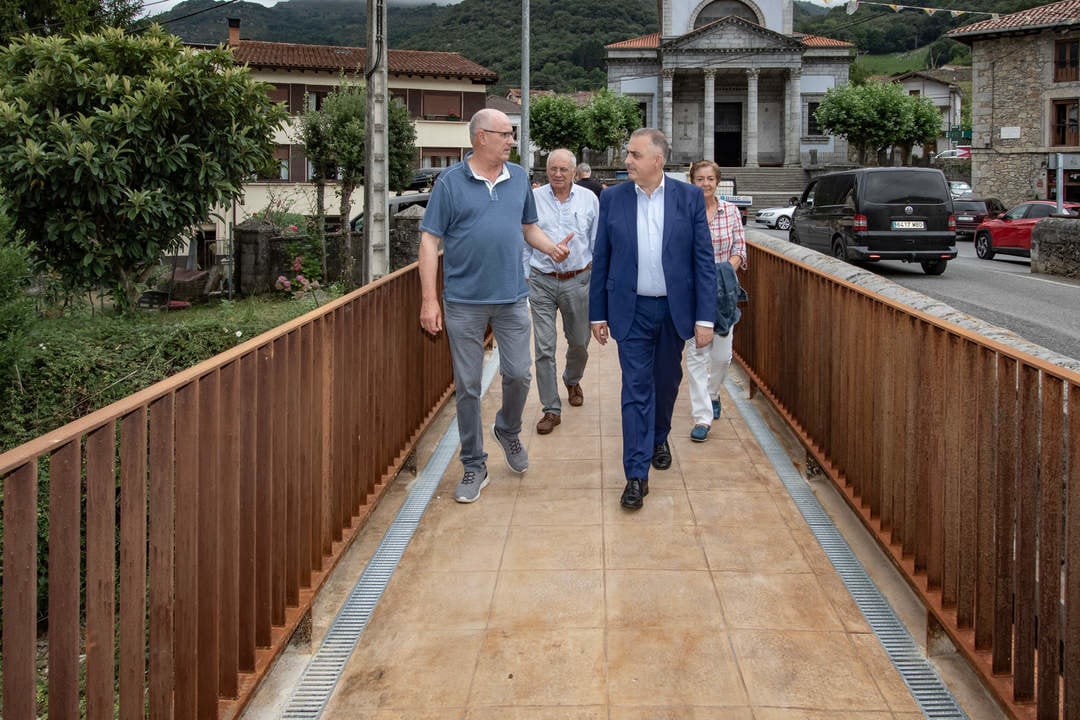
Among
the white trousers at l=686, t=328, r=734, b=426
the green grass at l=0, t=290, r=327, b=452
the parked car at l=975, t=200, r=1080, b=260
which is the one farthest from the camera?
the parked car at l=975, t=200, r=1080, b=260

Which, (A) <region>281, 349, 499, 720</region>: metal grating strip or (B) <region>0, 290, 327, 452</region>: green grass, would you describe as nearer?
(A) <region>281, 349, 499, 720</region>: metal grating strip

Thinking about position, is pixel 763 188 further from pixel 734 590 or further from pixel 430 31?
pixel 430 31

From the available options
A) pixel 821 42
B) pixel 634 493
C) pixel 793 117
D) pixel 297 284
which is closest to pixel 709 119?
pixel 793 117

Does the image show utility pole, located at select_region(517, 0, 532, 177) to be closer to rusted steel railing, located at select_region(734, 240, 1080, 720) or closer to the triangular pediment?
rusted steel railing, located at select_region(734, 240, 1080, 720)

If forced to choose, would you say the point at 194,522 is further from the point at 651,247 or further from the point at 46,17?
the point at 46,17

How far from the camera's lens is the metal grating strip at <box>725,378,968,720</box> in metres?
3.50

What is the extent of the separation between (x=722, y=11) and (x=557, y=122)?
52.2 feet

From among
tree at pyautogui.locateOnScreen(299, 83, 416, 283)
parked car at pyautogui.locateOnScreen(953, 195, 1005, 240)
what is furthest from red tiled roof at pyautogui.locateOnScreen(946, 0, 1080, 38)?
tree at pyautogui.locateOnScreen(299, 83, 416, 283)

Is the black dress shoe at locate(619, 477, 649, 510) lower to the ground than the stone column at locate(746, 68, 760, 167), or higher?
lower

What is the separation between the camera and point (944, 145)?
89188mm

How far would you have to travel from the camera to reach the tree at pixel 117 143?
16031mm

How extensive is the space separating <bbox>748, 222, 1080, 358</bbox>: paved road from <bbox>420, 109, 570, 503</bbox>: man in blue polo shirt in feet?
26.7

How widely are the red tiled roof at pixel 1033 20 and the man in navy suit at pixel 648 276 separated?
4275cm

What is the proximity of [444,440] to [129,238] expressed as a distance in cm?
1187
